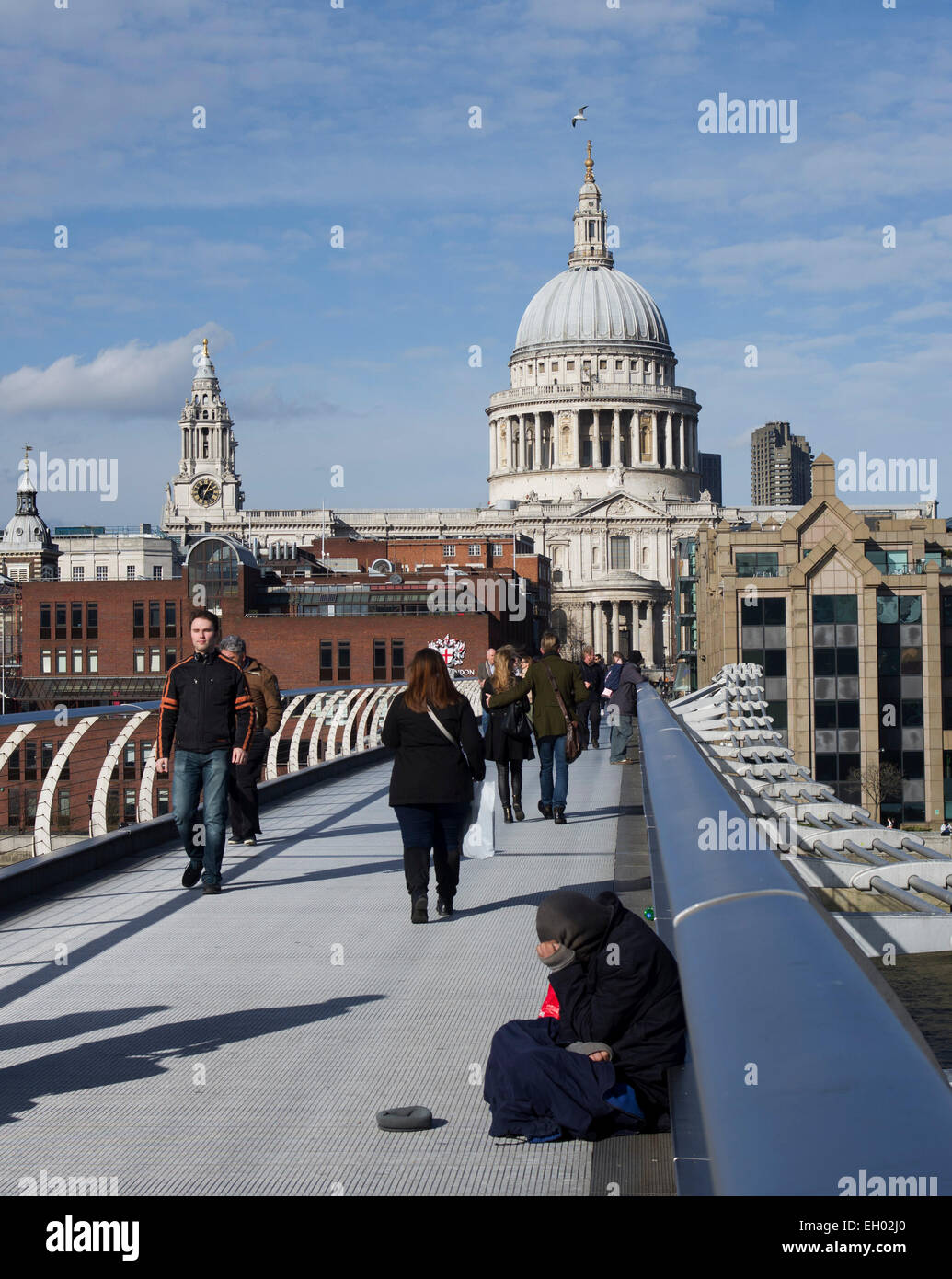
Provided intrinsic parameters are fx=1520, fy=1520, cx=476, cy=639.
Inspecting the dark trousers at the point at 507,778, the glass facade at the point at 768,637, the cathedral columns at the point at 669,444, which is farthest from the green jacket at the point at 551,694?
the cathedral columns at the point at 669,444

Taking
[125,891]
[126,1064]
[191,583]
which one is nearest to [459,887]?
[125,891]

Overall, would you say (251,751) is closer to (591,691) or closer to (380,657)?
(591,691)

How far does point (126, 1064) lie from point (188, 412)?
149573 millimetres

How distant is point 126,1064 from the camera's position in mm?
5648

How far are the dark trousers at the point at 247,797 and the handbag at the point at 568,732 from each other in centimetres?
269

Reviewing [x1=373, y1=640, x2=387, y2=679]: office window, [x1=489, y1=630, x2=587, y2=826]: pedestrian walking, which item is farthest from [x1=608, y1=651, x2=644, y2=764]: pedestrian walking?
[x1=373, y1=640, x2=387, y2=679]: office window

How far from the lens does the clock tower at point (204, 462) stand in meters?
149

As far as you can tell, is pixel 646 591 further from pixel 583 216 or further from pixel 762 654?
pixel 762 654

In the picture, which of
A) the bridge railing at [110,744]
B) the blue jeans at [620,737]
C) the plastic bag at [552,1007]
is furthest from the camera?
the blue jeans at [620,737]

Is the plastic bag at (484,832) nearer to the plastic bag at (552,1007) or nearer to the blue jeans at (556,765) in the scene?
the blue jeans at (556,765)

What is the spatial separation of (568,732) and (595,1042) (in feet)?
28.7

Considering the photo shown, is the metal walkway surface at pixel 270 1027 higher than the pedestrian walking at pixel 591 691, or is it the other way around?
the pedestrian walking at pixel 591 691

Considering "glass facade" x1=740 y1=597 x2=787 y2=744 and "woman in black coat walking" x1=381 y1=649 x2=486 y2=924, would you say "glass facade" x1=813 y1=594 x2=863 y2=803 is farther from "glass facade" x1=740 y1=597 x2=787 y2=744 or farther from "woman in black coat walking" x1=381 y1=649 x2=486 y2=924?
"woman in black coat walking" x1=381 y1=649 x2=486 y2=924

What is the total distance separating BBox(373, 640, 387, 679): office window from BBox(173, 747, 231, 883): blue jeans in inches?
2321
